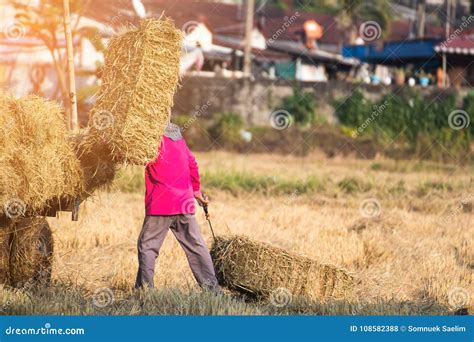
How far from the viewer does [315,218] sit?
12445 mm

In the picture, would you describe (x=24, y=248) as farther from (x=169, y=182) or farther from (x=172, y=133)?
(x=172, y=133)

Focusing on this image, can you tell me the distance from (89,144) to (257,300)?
1.84 meters

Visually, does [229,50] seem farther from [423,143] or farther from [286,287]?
[286,287]

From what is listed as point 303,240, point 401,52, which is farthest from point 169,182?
point 401,52

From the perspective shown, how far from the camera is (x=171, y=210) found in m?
7.59

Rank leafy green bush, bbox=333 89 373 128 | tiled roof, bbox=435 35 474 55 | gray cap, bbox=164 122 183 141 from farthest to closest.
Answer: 1. tiled roof, bbox=435 35 474 55
2. leafy green bush, bbox=333 89 373 128
3. gray cap, bbox=164 122 183 141

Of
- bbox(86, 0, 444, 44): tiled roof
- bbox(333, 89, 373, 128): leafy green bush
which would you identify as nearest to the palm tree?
bbox(86, 0, 444, 44): tiled roof

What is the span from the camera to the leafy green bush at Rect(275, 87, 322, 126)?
25906 mm

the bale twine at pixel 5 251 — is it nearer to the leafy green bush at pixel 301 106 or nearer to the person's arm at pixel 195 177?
the person's arm at pixel 195 177

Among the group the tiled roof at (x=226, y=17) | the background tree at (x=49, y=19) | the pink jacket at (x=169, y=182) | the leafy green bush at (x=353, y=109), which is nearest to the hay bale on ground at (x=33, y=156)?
the pink jacket at (x=169, y=182)

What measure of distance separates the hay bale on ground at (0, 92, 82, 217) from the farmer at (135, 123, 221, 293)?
0.63 metres

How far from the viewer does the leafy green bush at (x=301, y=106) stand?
25.9 metres

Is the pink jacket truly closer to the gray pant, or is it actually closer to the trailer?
the gray pant

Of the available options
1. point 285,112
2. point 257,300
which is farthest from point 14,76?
point 257,300
